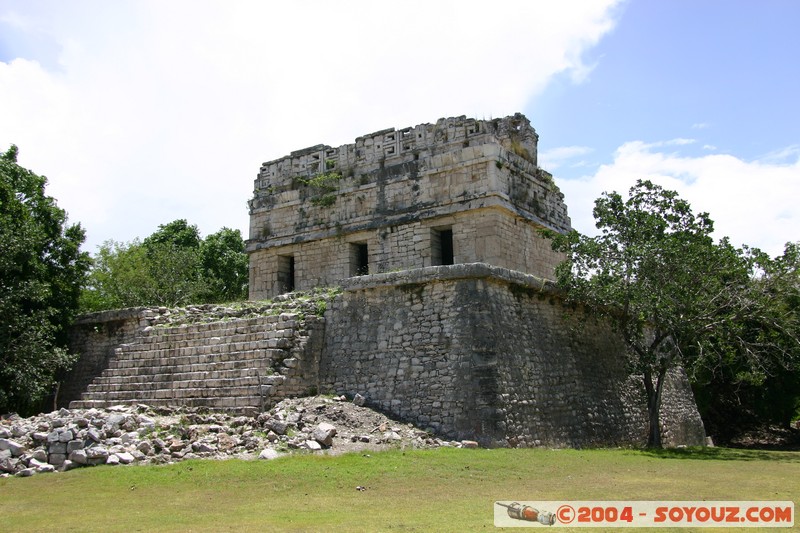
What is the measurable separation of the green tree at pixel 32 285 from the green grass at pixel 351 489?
6103 mm

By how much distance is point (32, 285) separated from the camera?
1555 cm

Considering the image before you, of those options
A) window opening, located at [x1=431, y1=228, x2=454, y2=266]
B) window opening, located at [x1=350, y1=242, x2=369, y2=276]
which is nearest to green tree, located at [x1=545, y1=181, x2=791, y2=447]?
window opening, located at [x1=431, y1=228, x2=454, y2=266]

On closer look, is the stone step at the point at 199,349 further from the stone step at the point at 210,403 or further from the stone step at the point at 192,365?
the stone step at the point at 210,403

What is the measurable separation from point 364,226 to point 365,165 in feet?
5.48

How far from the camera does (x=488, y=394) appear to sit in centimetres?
1273

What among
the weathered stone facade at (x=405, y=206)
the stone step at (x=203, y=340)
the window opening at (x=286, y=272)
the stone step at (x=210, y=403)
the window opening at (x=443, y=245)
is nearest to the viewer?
the stone step at (x=210, y=403)

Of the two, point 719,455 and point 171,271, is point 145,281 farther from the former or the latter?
point 719,455

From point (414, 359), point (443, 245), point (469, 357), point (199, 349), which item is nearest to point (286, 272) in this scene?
point (443, 245)

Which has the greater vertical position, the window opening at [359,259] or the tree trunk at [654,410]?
the window opening at [359,259]

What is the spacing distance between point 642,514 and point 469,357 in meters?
5.96

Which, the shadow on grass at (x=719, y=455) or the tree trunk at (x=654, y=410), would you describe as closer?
the shadow on grass at (x=719, y=455)

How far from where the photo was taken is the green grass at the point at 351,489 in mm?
6984

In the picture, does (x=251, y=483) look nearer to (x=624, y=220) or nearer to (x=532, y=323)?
(x=532, y=323)

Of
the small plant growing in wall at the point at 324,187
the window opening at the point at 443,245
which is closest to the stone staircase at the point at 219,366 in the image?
the window opening at the point at 443,245
